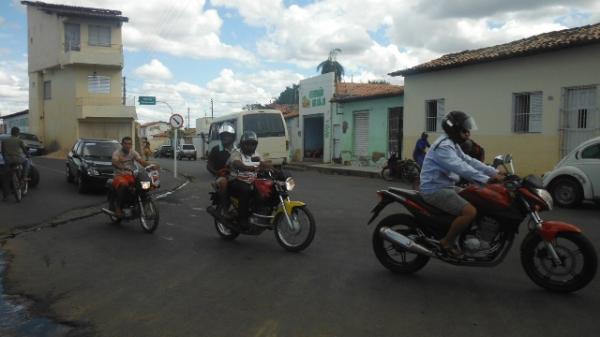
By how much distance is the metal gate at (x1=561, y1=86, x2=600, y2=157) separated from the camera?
16031mm

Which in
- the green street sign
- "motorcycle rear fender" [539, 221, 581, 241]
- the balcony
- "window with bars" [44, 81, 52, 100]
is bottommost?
"motorcycle rear fender" [539, 221, 581, 241]

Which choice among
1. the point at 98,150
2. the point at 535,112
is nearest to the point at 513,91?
the point at 535,112

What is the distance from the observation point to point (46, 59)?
3706 centimetres

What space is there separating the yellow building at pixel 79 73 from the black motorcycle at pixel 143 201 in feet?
91.6

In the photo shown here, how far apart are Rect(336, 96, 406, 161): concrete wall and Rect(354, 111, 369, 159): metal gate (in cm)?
19

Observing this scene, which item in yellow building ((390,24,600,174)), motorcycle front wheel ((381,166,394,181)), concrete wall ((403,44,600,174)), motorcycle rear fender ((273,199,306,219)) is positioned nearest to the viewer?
motorcycle rear fender ((273,199,306,219))

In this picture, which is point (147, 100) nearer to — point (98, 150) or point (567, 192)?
point (98, 150)

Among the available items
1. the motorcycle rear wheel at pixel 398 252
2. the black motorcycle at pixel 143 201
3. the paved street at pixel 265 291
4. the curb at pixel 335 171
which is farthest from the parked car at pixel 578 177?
the curb at pixel 335 171

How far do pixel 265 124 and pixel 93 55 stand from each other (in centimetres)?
1756

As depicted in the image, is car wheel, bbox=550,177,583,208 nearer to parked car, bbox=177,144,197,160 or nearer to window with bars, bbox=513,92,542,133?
window with bars, bbox=513,92,542,133

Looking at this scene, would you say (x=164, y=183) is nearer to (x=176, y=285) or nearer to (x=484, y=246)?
(x=176, y=285)

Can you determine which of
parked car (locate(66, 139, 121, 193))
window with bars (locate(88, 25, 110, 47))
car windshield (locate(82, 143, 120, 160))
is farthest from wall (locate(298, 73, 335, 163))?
car windshield (locate(82, 143, 120, 160))

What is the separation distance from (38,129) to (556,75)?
112 feet

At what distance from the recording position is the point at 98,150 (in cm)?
1530
